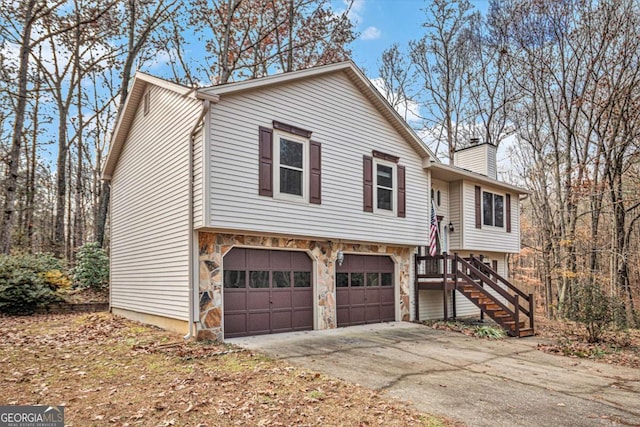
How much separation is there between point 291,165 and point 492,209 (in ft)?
32.5

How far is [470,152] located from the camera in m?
17.8

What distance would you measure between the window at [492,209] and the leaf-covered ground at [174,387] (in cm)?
1171

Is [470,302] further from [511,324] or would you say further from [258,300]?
[258,300]

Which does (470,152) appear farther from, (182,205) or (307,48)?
(182,205)

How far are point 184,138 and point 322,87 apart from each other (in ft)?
13.0

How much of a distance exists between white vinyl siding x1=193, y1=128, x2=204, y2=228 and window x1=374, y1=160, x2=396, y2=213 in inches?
211

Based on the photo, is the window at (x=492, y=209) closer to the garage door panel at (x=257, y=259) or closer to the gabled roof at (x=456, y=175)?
A: the gabled roof at (x=456, y=175)

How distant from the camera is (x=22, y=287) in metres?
12.8

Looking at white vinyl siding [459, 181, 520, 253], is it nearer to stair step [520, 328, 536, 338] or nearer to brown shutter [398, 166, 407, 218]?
brown shutter [398, 166, 407, 218]

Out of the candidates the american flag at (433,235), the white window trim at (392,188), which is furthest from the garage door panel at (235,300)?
the american flag at (433,235)

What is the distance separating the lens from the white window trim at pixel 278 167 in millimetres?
9930

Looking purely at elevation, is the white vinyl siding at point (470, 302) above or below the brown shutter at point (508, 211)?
below

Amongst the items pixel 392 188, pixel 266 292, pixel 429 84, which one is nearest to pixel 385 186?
pixel 392 188

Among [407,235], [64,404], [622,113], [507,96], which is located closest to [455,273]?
[407,235]
